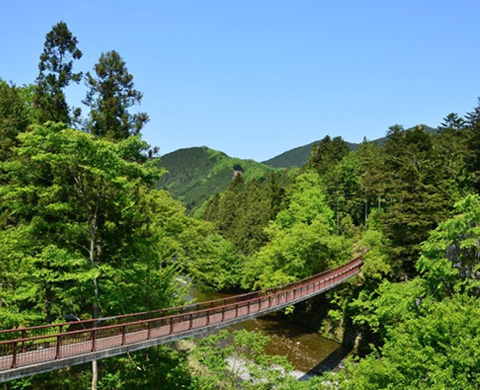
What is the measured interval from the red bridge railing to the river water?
16.3ft

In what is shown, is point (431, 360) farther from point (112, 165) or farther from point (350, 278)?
point (350, 278)

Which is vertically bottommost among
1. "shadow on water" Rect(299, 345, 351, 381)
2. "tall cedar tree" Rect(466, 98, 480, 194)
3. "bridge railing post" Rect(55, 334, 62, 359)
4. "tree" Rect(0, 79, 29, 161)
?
"shadow on water" Rect(299, 345, 351, 381)

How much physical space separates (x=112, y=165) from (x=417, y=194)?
744 inches

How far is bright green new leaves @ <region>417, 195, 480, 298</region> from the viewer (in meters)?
14.9

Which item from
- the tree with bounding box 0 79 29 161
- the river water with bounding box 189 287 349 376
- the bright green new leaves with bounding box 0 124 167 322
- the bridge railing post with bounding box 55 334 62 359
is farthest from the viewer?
the tree with bounding box 0 79 29 161

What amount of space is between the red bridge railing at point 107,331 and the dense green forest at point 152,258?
876 mm

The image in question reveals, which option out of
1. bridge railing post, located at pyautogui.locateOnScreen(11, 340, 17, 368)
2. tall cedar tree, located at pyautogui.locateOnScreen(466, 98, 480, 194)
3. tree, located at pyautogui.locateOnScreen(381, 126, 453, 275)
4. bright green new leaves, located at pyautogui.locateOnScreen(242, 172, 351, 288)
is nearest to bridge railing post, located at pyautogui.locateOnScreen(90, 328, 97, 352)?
bridge railing post, located at pyautogui.locateOnScreen(11, 340, 17, 368)

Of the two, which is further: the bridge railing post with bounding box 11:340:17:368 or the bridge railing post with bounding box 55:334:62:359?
the bridge railing post with bounding box 55:334:62:359

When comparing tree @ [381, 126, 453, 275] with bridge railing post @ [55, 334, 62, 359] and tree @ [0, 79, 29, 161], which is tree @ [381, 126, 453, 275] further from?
tree @ [0, 79, 29, 161]

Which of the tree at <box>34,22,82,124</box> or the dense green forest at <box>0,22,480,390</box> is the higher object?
the tree at <box>34,22,82,124</box>

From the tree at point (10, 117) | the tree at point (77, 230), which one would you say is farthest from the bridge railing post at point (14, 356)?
the tree at point (10, 117)

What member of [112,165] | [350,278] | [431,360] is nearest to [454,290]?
[431,360]

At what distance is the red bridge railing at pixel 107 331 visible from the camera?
1030cm

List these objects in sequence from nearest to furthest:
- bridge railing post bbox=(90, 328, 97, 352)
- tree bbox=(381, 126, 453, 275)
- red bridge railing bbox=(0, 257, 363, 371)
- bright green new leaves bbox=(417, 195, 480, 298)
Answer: red bridge railing bbox=(0, 257, 363, 371), bridge railing post bbox=(90, 328, 97, 352), bright green new leaves bbox=(417, 195, 480, 298), tree bbox=(381, 126, 453, 275)
